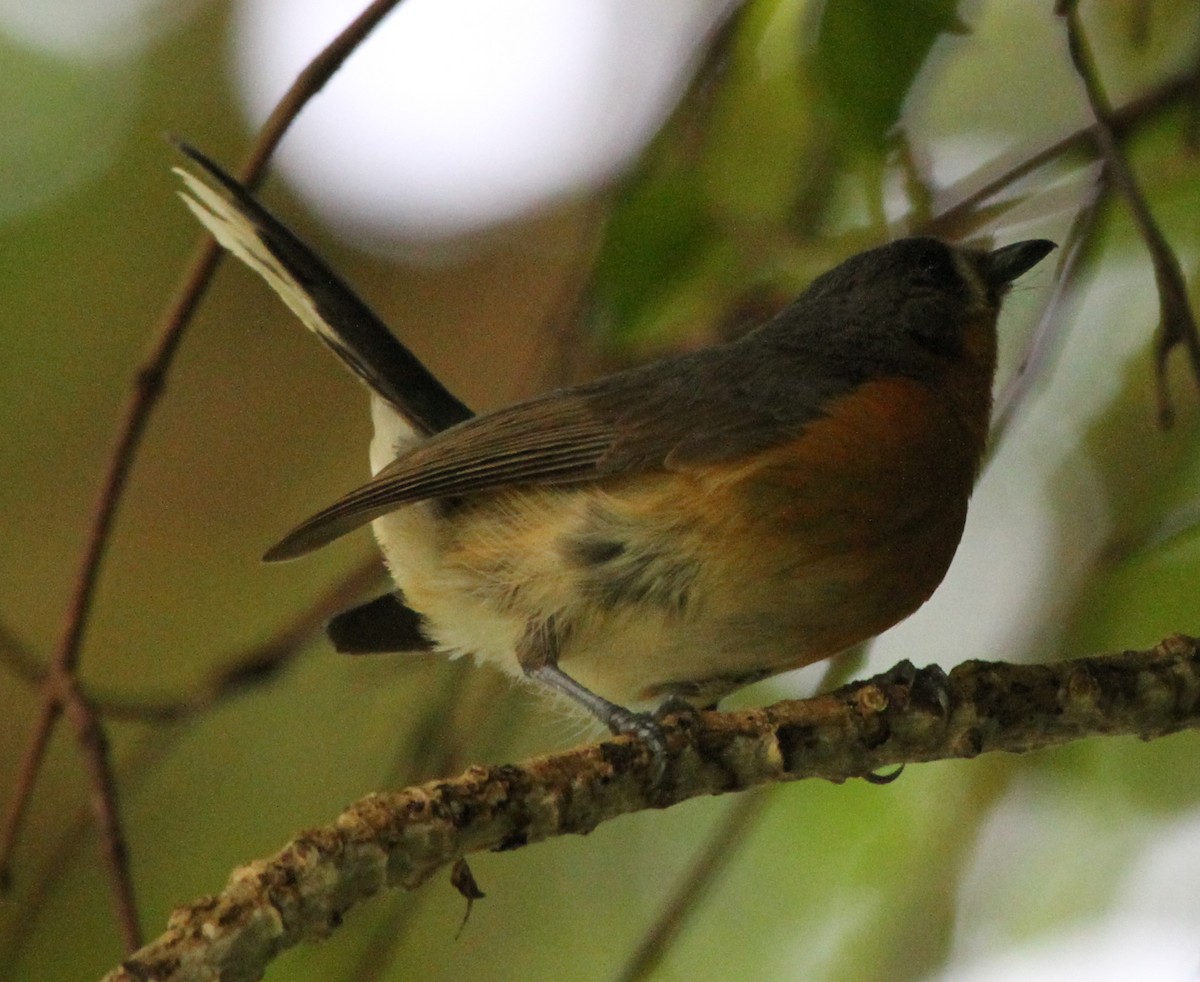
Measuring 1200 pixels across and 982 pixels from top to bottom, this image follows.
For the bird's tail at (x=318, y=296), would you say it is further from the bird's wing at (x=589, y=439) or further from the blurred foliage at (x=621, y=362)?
the blurred foliage at (x=621, y=362)

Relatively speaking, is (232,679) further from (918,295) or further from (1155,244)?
(1155,244)

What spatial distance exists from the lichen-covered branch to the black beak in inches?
47.9

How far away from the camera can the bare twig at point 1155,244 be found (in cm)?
251

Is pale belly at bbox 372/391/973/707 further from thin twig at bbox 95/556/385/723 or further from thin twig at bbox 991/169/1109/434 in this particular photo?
thin twig at bbox 95/556/385/723

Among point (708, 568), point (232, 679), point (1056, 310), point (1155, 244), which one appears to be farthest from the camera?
point (232, 679)

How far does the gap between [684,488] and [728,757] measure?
728mm

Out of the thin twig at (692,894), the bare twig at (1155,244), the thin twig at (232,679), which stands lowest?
the thin twig at (692,894)

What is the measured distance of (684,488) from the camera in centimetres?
286

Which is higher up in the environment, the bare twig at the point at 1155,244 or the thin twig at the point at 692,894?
the bare twig at the point at 1155,244

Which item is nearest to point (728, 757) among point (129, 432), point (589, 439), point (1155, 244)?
point (589, 439)

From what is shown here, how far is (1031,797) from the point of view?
11.5ft

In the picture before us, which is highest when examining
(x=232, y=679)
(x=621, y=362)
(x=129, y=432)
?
(x=621, y=362)

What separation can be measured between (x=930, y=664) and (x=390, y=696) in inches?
130

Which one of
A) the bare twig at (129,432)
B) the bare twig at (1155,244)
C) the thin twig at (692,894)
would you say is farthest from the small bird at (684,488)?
the bare twig at (1155,244)
